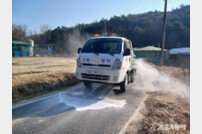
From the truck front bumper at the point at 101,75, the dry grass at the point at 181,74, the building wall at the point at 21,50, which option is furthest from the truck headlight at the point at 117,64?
the building wall at the point at 21,50

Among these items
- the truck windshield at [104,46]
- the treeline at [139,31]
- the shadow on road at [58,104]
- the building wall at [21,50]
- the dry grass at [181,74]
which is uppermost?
the treeline at [139,31]

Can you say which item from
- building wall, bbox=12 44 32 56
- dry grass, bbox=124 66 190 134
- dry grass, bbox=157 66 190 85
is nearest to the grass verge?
dry grass, bbox=124 66 190 134

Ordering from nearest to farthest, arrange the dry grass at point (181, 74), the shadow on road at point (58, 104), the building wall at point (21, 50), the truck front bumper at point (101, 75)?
the shadow on road at point (58, 104)
the truck front bumper at point (101, 75)
the dry grass at point (181, 74)
the building wall at point (21, 50)

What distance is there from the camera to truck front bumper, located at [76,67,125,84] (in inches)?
186

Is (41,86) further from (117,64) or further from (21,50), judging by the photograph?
(21,50)

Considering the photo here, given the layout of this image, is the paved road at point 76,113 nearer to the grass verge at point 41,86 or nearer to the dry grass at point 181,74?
the grass verge at point 41,86

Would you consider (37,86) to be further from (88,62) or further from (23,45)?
(23,45)

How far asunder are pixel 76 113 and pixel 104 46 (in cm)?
289

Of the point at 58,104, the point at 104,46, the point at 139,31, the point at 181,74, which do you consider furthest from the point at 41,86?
the point at 139,31

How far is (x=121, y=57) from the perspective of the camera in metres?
4.93

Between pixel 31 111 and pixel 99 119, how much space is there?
76.8 inches

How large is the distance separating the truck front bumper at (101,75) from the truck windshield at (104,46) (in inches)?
32.0

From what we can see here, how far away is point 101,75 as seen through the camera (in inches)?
192

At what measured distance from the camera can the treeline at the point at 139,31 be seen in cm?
4462
